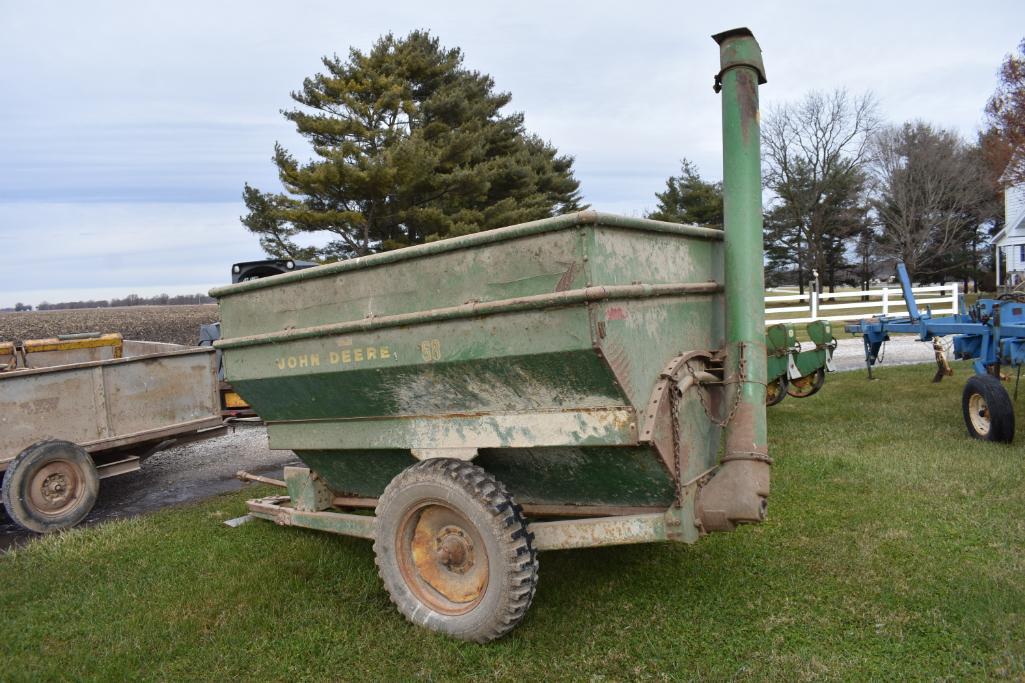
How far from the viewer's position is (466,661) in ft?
11.6

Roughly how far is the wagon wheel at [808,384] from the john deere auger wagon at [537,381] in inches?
189

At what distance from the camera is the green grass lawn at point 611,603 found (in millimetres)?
3479

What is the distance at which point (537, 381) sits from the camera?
3.49 metres

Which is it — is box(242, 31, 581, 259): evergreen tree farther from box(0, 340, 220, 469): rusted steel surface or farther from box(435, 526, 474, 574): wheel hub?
box(435, 526, 474, 574): wheel hub

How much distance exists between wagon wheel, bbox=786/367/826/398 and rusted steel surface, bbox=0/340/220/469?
6171mm

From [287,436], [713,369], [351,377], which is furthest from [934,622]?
[287,436]

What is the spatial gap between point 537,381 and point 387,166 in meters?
17.9

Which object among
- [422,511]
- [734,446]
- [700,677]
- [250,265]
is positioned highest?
[250,265]

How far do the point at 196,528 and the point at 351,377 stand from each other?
8.57ft

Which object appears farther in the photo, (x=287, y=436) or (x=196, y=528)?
(x=196, y=528)

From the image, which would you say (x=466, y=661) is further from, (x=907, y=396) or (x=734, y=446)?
(x=907, y=396)

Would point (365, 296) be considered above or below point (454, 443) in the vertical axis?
above

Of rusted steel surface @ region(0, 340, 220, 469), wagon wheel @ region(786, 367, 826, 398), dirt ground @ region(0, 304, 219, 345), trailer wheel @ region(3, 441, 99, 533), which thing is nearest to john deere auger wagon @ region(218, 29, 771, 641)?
trailer wheel @ region(3, 441, 99, 533)

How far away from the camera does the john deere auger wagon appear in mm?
3371
